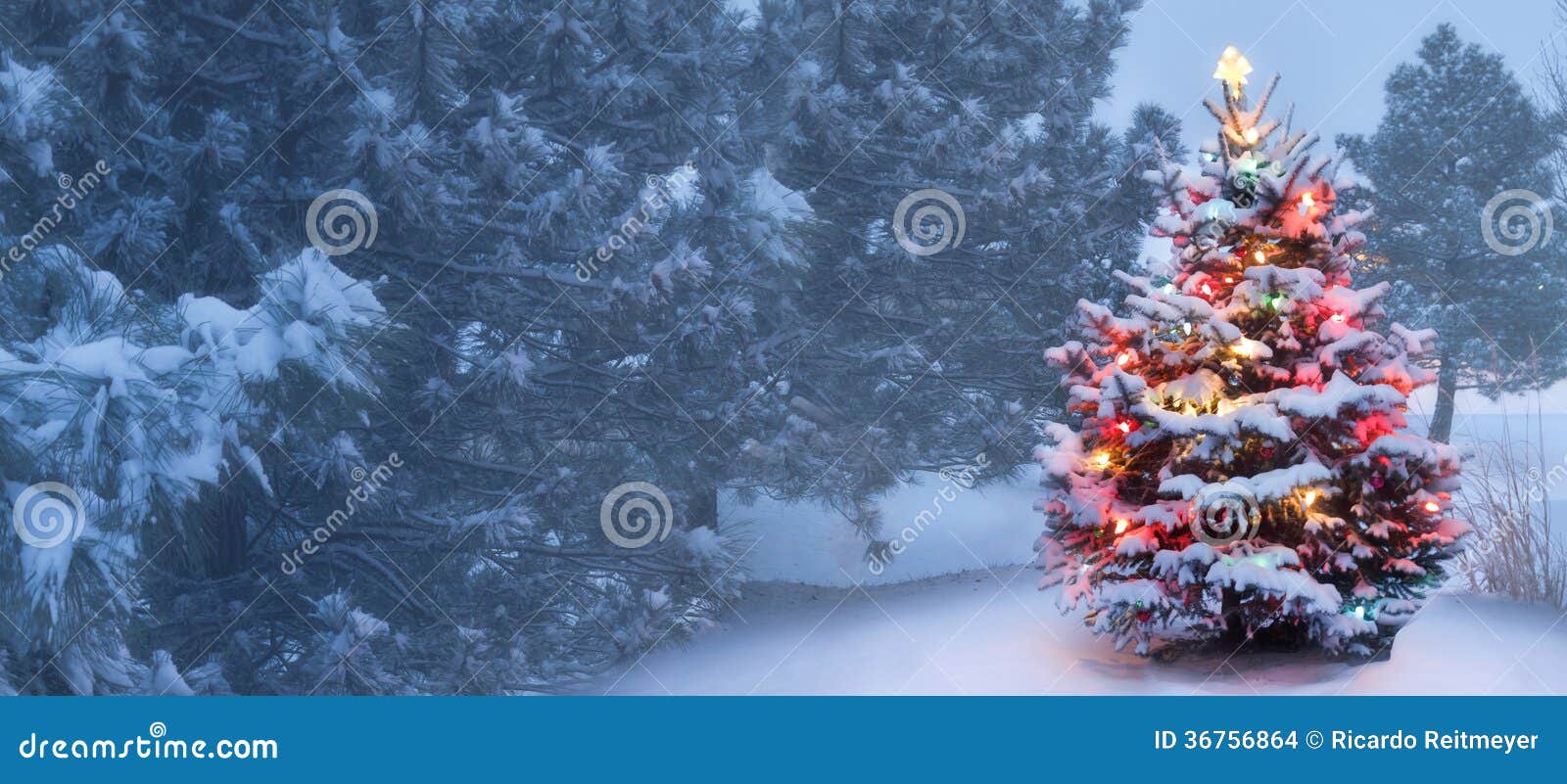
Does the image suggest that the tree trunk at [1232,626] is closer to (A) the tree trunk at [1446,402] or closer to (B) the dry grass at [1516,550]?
(B) the dry grass at [1516,550]

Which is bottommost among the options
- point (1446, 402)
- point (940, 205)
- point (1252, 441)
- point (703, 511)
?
point (703, 511)

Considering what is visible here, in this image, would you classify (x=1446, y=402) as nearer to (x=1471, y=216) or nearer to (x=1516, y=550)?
(x=1471, y=216)

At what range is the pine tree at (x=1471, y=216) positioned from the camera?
1587cm

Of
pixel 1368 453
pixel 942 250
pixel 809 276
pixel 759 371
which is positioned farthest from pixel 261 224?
pixel 1368 453

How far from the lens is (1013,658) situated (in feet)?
25.2

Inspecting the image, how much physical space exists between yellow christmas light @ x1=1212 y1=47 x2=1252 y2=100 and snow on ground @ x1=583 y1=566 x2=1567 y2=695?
3.28 metres

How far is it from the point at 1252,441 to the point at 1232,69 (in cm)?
219

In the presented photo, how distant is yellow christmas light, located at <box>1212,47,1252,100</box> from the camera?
727 centimetres

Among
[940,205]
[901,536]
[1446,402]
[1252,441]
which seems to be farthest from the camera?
[1446,402]

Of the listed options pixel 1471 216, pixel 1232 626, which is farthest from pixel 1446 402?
pixel 1232 626

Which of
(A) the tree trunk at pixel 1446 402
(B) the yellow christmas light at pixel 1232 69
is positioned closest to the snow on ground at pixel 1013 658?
(B) the yellow christmas light at pixel 1232 69

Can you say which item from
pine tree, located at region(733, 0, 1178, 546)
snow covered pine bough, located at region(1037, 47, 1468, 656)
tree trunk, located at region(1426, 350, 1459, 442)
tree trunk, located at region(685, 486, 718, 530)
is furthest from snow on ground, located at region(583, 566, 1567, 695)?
tree trunk, located at region(1426, 350, 1459, 442)

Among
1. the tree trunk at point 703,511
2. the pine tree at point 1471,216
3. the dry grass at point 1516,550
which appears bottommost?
the tree trunk at point 703,511

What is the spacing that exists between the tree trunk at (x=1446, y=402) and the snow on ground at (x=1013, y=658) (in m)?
8.05
